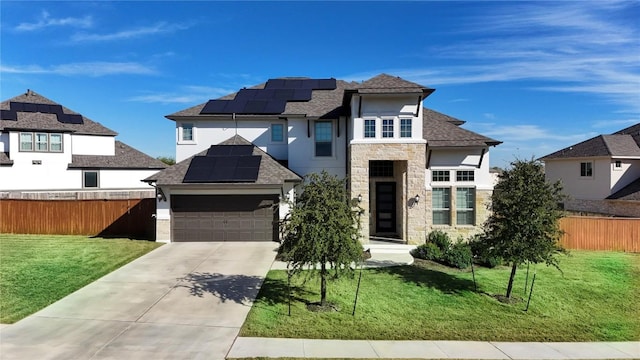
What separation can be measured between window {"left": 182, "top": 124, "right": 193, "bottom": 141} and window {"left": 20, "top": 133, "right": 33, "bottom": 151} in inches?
620

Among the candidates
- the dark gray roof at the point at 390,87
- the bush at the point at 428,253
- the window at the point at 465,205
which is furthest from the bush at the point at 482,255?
the dark gray roof at the point at 390,87

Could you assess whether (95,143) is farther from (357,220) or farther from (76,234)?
(357,220)

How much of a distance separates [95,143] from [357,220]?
2960 cm

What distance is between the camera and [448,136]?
17.8 metres

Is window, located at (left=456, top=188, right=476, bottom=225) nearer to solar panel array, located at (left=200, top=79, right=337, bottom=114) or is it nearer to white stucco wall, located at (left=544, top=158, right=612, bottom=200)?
solar panel array, located at (left=200, top=79, right=337, bottom=114)

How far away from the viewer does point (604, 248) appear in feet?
55.6

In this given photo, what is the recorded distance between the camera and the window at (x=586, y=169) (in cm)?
2725

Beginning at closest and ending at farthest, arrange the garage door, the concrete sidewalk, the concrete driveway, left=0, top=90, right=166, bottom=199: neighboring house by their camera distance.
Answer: the concrete driveway → the concrete sidewalk → the garage door → left=0, top=90, right=166, bottom=199: neighboring house

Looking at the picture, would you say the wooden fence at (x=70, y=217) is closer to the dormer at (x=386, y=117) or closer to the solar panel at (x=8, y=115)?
the solar panel at (x=8, y=115)

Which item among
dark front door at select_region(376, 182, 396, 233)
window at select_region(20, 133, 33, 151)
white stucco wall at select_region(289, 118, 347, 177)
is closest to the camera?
white stucco wall at select_region(289, 118, 347, 177)

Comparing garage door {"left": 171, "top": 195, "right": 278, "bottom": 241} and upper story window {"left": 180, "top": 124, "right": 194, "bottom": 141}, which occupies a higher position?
upper story window {"left": 180, "top": 124, "right": 194, "bottom": 141}

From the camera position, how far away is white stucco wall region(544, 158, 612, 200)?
25875 mm

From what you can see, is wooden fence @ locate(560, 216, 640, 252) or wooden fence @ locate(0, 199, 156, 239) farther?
wooden fence @ locate(0, 199, 156, 239)

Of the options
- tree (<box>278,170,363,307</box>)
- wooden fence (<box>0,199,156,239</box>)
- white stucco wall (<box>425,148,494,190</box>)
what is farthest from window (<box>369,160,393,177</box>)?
wooden fence (<box>0,199,156,239</box>)
